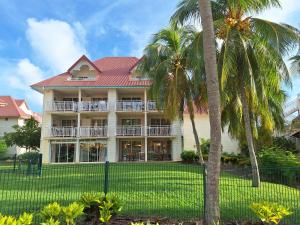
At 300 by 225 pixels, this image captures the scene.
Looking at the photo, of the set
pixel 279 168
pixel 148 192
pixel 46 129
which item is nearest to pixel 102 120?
pixel 46 129

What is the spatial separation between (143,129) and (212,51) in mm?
27601

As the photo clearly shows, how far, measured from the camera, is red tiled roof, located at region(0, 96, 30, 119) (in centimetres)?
5038

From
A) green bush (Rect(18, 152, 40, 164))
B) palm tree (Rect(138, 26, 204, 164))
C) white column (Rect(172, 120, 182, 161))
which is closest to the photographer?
green bush (Rect(18, 152, 40, 164))

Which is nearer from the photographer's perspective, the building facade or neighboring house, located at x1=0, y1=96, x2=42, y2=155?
the building facade

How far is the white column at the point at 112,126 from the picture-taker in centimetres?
3588

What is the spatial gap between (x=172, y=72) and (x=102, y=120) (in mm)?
14637

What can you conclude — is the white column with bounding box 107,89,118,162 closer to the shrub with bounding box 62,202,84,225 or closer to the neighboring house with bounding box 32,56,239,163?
the neighboring house with bounding box 32,56,239,163

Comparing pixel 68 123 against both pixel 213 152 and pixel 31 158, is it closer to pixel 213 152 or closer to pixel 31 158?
pixel 31 158

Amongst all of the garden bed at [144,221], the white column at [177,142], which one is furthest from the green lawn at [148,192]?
the white column at [177,142]

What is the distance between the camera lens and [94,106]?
119ft

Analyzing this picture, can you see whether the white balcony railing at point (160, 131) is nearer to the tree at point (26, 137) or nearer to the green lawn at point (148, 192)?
the tree at point (26, 137)

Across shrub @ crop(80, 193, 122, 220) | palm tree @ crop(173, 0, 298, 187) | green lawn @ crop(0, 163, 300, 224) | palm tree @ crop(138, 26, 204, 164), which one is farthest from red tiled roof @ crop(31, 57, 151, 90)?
shrub @ crop(80, 193, 122, 220)

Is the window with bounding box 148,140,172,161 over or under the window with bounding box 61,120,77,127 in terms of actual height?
under

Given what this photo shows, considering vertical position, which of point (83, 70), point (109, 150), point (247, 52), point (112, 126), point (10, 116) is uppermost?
point (83, 70)
